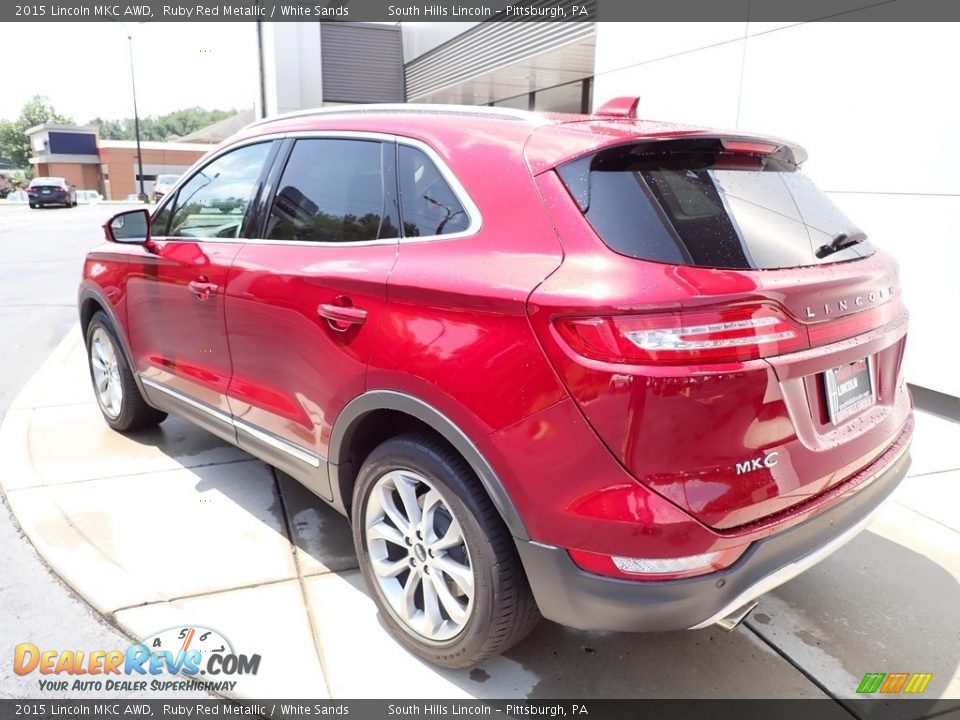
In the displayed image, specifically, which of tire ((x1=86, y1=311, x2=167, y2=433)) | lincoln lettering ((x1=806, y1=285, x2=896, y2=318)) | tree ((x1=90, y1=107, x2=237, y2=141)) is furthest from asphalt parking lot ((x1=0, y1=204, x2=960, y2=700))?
tree ((x1=90, y1=107, x2=237, y2=141))

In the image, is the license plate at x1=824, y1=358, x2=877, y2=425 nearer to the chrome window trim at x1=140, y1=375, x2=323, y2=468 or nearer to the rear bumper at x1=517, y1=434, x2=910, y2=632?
the rear bumper at x1=517, y1=434, x2=910, y2=632

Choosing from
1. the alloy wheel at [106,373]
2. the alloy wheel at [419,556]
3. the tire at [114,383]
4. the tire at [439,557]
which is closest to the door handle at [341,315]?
the tire at [439,557]

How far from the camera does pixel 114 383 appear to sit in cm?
457

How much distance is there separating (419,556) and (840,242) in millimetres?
1755

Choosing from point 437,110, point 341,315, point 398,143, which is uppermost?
point 437,110

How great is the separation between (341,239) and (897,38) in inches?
175

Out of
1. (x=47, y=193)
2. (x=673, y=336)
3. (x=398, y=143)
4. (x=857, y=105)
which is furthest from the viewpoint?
(x=47, y=193)

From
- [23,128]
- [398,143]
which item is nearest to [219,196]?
[398,143]

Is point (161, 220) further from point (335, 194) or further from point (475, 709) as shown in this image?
point (475, 709)

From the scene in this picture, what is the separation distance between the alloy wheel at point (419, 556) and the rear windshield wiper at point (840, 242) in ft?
4.68

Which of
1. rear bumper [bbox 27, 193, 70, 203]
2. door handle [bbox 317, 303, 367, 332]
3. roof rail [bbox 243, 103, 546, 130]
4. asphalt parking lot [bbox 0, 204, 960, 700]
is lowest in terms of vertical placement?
rear bumper [bbox 27, 193, 70, 203]

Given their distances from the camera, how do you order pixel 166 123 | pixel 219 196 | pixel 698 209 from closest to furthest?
1. pixel 698 209
2. pixel 219 196
3. pixel 166 123

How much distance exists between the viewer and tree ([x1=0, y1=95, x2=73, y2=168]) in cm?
8719

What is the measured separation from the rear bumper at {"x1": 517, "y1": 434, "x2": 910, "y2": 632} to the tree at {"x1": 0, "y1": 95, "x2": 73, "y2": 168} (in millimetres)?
101116
